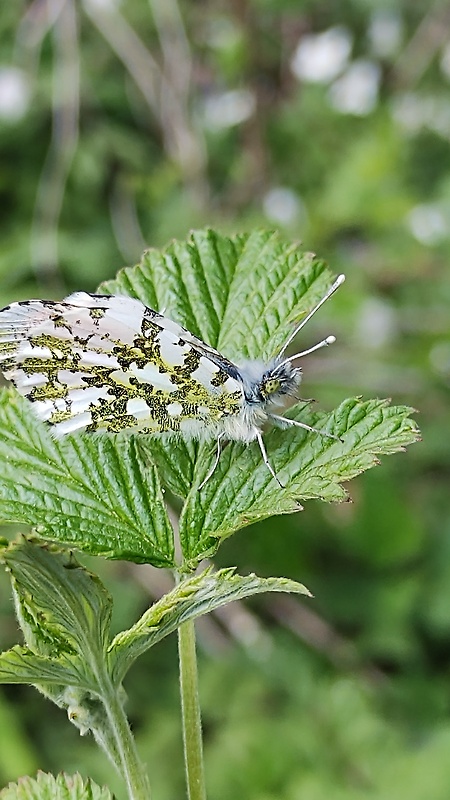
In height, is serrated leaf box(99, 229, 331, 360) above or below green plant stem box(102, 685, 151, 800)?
above

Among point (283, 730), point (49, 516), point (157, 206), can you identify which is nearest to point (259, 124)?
point (157, 206)

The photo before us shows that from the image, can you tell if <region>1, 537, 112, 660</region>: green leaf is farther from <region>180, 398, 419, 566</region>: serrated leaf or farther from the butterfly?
the butterfly

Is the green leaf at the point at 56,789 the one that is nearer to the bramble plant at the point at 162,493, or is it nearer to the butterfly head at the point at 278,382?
the bramble plant at the point at 162,493

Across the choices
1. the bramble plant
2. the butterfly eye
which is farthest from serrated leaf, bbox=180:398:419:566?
the butterfly eye

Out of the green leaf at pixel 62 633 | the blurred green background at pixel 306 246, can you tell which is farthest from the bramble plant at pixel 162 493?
the blurred green background at pixel 306 246

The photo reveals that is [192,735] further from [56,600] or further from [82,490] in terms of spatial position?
[82,490]

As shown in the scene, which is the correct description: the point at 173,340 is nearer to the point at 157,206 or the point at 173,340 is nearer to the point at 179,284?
the point at 179,284
